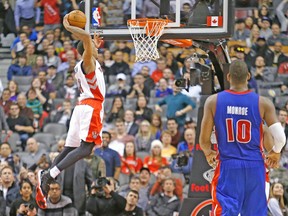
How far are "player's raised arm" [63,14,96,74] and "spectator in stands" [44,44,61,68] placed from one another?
10343 millimetres

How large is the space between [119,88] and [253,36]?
3.41 m

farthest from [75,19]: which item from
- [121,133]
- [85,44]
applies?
[121,133]

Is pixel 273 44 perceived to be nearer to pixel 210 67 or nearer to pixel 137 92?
pixel 137 92

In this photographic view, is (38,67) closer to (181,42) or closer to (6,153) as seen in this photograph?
(6,153)

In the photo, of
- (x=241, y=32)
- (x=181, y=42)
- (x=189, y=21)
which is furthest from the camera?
(x=241, y=32)

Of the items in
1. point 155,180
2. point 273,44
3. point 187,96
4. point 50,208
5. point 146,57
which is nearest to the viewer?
point 146,57

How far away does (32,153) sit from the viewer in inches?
723

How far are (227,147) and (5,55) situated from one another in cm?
1366

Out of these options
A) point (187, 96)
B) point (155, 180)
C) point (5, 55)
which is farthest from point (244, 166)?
point (5, 55)

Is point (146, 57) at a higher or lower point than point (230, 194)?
higher

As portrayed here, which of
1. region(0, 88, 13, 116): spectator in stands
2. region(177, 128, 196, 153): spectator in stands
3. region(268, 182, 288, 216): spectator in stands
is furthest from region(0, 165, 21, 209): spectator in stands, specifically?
region(268, 182, 288, 216): spectator in stands

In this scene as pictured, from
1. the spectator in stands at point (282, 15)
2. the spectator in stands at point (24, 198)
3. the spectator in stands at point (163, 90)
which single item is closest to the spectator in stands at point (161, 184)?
the spectator in stands at point (24, 198)

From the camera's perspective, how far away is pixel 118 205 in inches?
614

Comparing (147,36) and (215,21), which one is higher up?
(215,21)
